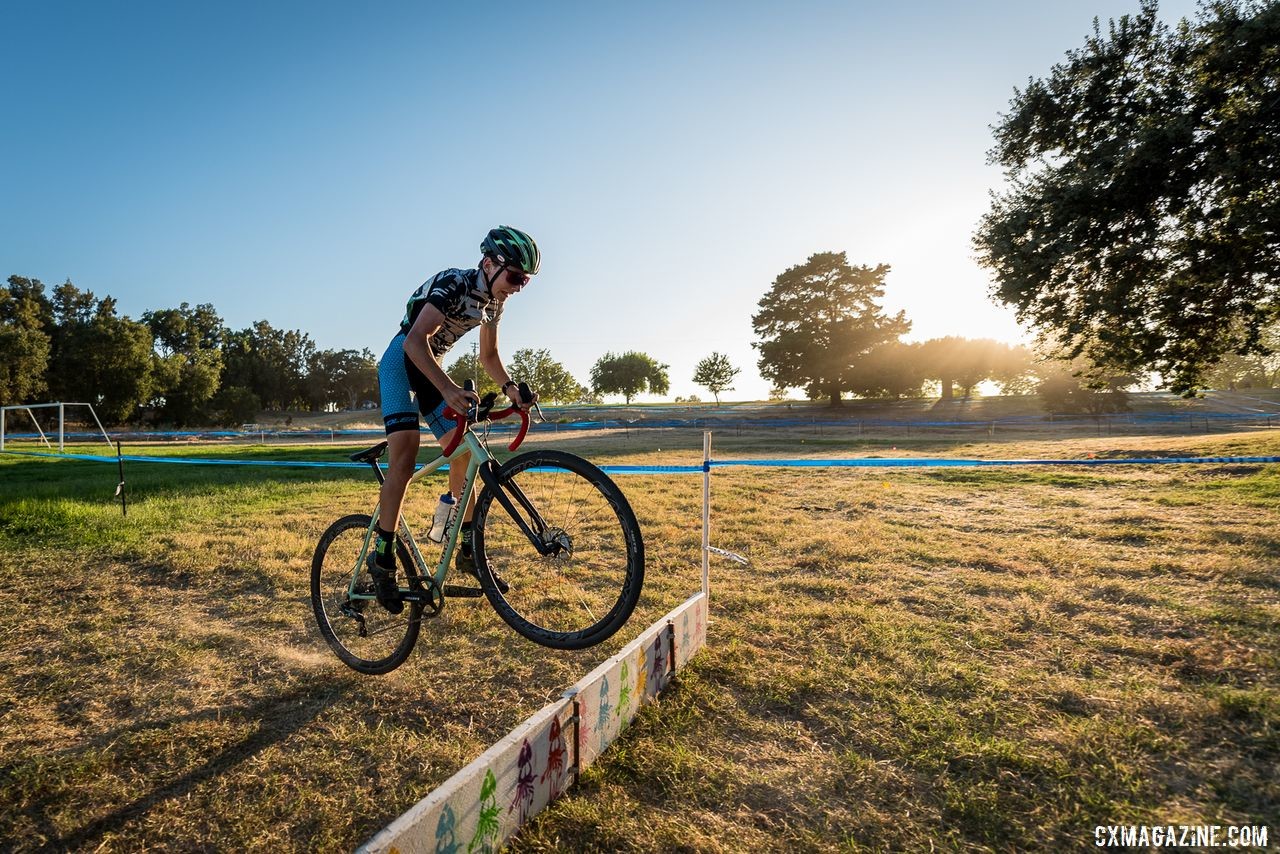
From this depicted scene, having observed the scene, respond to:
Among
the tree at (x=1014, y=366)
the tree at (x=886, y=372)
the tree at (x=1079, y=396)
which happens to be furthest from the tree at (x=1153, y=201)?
the tree at (x=1014, y=366)

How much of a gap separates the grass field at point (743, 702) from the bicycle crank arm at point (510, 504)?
124 centimetres

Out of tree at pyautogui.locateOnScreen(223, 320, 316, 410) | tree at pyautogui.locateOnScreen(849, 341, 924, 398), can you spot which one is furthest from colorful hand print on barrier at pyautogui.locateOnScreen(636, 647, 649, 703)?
tree at pyautogui.locateOnScreen(223, 320, 316, 410)

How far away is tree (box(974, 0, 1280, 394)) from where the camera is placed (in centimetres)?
1338

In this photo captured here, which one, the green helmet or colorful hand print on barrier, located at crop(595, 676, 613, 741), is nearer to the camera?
colorful hand print on barrier, located at crop(595, 676, 613, 741)

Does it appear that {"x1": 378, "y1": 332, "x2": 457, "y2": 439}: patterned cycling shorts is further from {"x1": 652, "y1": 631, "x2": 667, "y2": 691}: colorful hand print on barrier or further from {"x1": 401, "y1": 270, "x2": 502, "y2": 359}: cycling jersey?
{"x1": 652, "y1": 631, "x2": 667, "y2": 691}: colorful hand print on barrier

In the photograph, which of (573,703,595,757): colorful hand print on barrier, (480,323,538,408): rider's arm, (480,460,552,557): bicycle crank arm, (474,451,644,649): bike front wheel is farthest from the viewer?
(480,323,538,408): rider's arm

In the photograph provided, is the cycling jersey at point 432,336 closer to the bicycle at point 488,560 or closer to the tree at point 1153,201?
the bicycle at point 488,560

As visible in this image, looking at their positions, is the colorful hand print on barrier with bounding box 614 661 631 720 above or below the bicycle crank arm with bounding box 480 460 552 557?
below

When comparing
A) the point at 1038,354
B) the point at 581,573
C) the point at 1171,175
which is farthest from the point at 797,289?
the point at 581,573

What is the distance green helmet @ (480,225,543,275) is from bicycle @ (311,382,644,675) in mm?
794

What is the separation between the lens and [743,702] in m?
3.90

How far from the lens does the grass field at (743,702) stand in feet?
9.12

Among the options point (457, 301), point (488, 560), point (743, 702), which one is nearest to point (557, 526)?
point (488, 560)

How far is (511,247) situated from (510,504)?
5.20 feet
